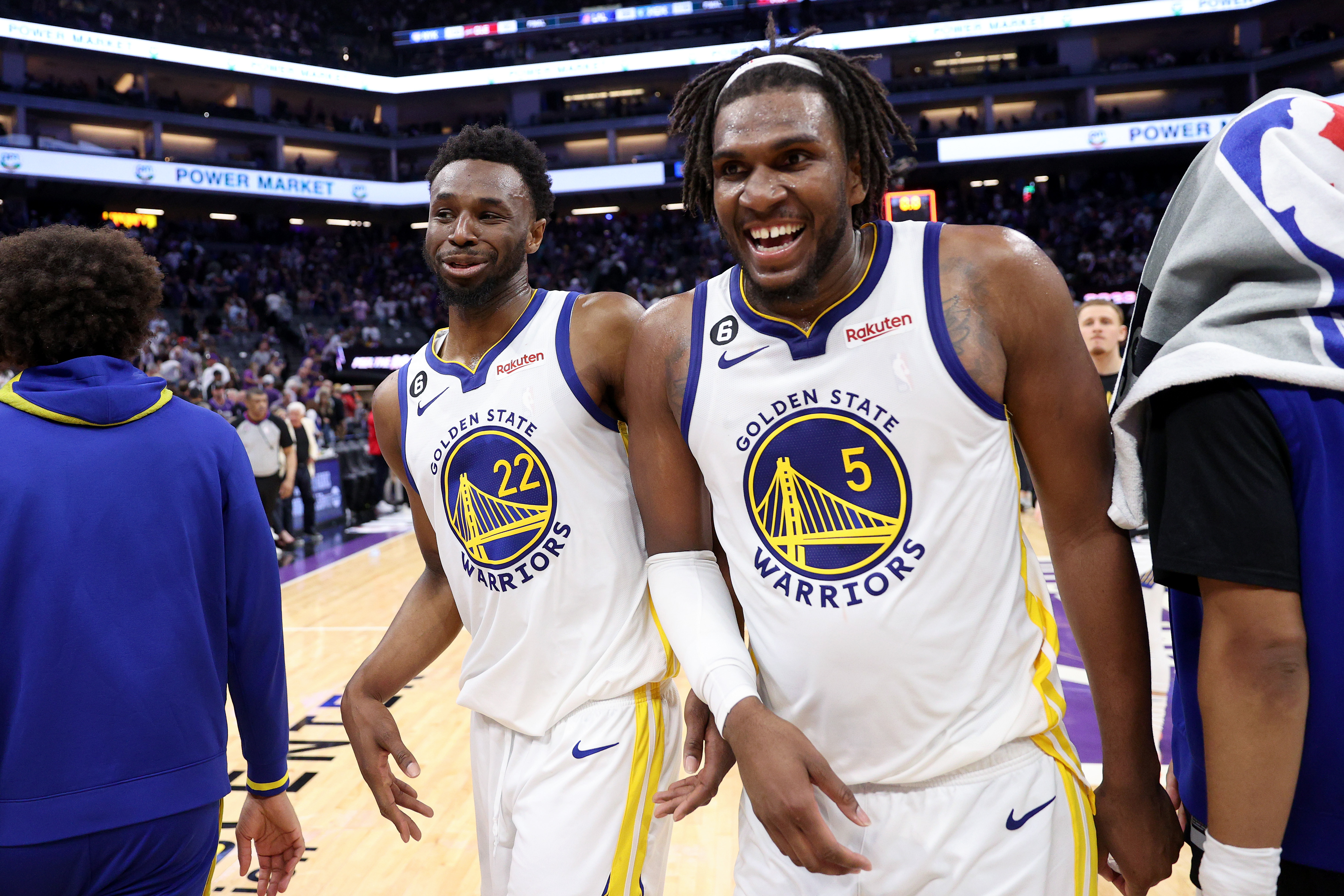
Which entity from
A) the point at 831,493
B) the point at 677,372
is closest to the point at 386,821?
the point at 677,372

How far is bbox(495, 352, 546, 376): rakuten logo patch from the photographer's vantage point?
2.07 metres

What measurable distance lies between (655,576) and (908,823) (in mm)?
521

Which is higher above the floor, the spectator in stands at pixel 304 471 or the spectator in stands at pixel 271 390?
the spectator in stands at pixel 271 390

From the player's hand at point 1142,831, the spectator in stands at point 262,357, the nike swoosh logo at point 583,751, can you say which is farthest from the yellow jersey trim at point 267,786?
the spectator in stands at point 262,357

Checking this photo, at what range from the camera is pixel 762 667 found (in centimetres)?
152

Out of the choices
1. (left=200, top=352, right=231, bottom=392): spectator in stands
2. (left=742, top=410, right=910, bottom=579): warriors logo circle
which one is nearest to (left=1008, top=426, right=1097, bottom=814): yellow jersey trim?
(left=742, top=410, right=910, bottom=579): warriors logo circle

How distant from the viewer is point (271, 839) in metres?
2.06

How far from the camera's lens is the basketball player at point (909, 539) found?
4.54ft

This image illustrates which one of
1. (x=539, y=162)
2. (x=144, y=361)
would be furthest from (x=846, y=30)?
(x=539, y=162)

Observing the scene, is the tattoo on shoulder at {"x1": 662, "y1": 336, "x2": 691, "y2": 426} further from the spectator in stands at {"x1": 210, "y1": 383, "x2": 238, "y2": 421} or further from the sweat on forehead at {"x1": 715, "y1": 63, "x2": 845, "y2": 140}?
the spectator in stands at {"x1": 210, "y1": 383, "x2": 238, "y2": 421}

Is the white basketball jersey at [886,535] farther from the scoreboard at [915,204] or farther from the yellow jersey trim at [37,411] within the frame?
the scoreboard at [915,204]

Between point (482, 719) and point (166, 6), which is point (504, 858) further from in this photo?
point (166, 6)

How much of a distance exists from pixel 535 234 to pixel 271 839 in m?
1.42

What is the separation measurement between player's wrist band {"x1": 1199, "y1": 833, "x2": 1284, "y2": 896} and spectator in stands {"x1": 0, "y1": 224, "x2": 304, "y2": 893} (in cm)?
157
